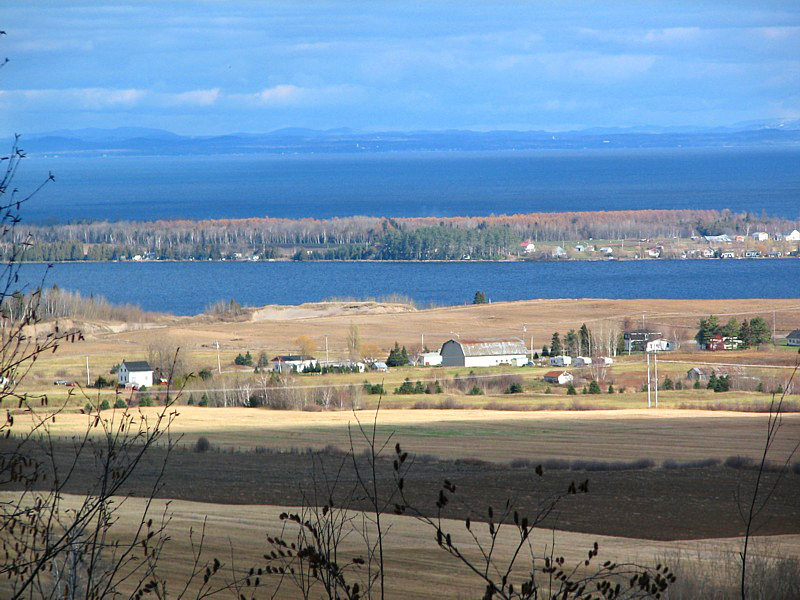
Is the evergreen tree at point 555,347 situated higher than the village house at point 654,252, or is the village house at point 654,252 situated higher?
the village house at point 654,252

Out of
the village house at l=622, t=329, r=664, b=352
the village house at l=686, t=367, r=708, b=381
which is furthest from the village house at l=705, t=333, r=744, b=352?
the village house at l=686, t=367, r=708, b=381

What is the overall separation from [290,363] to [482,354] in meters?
7.90

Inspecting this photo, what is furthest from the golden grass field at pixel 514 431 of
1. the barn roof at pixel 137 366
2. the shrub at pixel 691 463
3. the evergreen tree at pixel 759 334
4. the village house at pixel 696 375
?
the evergreen tree at pixel 759 334

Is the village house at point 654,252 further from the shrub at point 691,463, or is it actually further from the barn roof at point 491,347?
the shrub at point 691,463

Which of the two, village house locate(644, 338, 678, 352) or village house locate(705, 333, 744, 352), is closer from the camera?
village house locate(705, 333, 744, 352)

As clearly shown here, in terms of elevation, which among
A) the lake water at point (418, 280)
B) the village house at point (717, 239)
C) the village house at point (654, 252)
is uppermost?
the village house at point (717, 239)

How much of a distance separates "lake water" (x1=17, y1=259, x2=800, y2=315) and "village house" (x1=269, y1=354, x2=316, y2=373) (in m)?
21.4

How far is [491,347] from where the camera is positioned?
137 feet

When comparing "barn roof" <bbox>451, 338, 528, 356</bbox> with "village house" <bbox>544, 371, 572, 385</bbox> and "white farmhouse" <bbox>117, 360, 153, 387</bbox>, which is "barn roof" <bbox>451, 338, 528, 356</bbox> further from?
"white farmhouse" <bbox>117, 360, 153, 387</bbox>

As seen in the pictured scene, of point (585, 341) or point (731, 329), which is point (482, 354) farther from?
point (731, 329)

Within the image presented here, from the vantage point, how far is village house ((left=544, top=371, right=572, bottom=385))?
1335 inches

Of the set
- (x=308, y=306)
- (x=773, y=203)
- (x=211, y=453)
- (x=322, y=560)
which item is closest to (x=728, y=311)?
(x=308, y=306)

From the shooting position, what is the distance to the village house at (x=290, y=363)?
3706 cm

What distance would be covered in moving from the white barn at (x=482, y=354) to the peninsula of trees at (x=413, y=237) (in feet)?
152
